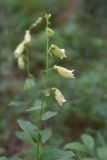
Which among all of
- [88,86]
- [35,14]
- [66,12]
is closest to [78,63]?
[88,86]

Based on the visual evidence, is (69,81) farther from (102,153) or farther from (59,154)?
(59,154)

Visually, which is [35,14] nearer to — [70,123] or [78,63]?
[78,63]

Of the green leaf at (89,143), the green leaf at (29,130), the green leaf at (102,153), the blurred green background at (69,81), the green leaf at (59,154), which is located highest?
the blurred green background at (69,81)

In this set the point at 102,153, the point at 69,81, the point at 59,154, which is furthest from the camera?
the point at 69,81

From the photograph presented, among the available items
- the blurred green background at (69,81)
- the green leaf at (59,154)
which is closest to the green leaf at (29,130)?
the green leaf at (59,154)

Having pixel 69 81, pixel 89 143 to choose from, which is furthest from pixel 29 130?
pixel 69 81

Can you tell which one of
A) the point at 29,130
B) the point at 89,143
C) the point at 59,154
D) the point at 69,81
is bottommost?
the point at 59,154

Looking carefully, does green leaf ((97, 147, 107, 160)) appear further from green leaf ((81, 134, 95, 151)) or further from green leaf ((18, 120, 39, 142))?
green leaf ((18, 120, 39, 142))

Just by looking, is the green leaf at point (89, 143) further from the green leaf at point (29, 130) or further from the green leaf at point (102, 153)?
the green leaf at point (29, 130)
